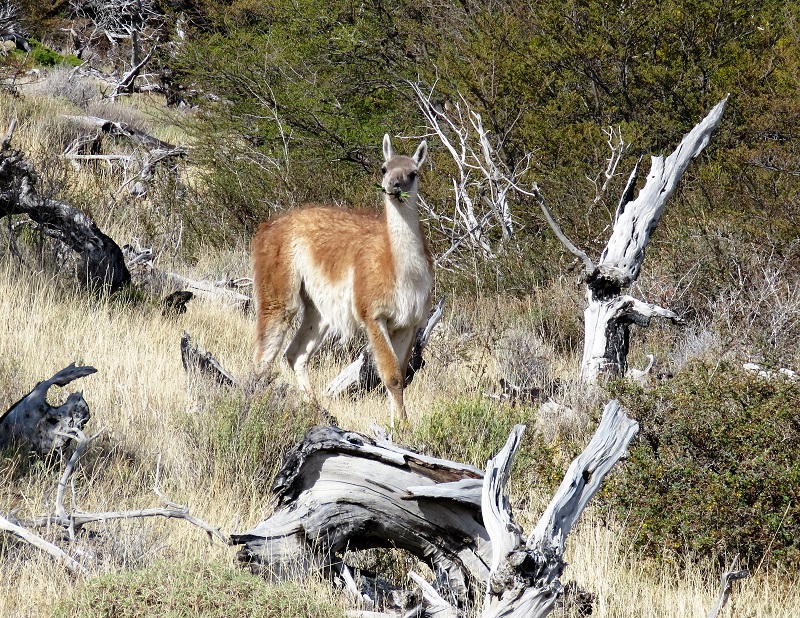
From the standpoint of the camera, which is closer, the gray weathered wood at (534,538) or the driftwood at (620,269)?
the gray weathered wood at (534,538)

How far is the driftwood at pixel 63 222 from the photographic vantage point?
999 centimetres

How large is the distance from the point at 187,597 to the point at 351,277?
16.0ft

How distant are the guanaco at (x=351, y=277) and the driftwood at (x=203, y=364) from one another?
95cm

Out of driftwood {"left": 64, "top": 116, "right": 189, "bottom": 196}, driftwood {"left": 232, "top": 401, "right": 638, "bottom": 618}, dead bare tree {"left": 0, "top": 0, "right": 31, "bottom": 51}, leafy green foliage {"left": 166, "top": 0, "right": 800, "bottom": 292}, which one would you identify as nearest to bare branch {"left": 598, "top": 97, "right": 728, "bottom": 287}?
leafy green foliage {"left": 166, "top": 0, "right": 800, "bottom": 292}

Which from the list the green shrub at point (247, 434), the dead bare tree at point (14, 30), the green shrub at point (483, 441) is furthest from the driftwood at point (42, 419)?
the dead bare tree at point (14, 30)

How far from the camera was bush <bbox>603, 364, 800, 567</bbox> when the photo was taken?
4883 mm

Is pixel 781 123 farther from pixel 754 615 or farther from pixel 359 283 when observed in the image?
pixel 754 615

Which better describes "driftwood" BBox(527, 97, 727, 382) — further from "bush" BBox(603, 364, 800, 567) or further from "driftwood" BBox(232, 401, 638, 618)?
"driftwood" BBox(232, 401, 638, 618)

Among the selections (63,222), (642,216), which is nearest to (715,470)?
(642,216)

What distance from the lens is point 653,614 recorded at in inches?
169

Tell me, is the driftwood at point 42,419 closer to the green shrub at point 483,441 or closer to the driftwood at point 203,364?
the driftwood at point 203,364

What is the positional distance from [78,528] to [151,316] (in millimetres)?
5761

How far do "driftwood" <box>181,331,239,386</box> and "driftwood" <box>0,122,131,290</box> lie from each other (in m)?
3.15

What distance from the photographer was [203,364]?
7492 mm
